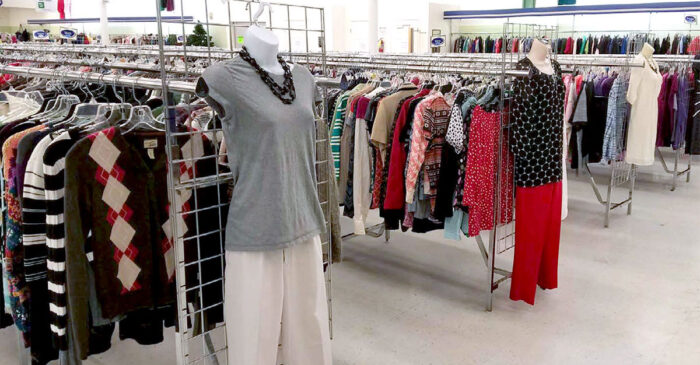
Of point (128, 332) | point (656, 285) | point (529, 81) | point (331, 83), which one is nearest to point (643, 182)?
point (656, 285)

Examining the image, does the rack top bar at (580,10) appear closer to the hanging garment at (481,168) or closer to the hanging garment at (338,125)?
the hanging garment at (481,168)

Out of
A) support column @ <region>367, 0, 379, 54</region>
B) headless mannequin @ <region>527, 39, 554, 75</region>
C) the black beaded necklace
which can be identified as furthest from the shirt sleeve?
support column @ <region>367, 0, 379, 54</region>

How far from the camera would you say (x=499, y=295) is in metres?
3.78

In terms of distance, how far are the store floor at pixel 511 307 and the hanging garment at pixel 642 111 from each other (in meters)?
0.72

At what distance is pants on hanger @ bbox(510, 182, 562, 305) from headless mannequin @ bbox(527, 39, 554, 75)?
0.68 meters

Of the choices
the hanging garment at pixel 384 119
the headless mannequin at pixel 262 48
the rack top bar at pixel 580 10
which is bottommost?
the hanging garment at pixel 384 119

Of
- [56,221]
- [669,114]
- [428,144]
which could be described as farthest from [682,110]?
[56,221]

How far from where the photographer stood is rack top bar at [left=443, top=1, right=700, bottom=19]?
9.07m

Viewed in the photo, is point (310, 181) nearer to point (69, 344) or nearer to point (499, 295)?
point (69, 344)

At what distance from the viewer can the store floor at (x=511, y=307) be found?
121 inches

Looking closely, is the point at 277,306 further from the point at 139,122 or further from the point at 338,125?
the point at 338,125

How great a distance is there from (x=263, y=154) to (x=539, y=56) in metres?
2.08

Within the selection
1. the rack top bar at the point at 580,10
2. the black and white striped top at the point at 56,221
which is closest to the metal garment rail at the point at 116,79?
the black and white striped top at the point at 56,221

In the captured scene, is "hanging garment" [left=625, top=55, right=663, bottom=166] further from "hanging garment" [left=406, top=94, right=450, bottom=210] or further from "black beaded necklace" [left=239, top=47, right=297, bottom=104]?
"black beaded necklace" [left=239, top=47, right=297, bottom=104]
